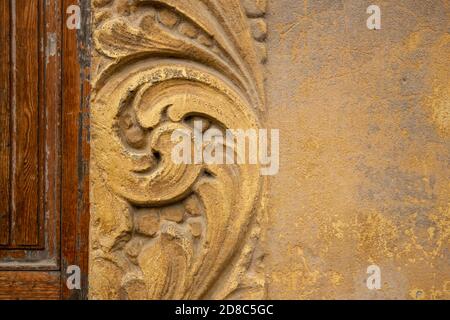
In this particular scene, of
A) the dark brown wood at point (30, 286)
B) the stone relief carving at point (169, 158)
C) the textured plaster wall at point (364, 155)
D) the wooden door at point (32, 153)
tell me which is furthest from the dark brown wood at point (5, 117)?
the textured plaster wall at point (364, 155)

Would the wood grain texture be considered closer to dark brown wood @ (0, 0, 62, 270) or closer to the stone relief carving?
dark brown wood @ (0, 0, 62, 270)

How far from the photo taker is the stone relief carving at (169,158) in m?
1.16

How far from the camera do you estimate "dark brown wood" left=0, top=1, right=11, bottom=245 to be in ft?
4.06

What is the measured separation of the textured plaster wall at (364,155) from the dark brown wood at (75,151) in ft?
1.47

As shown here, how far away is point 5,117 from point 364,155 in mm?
873

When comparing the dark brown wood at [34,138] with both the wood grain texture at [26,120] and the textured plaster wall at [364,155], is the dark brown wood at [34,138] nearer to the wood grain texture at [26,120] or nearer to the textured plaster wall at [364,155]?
the wood grain texture at [26,120]

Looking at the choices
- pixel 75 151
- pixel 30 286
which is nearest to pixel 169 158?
pixel 75 151

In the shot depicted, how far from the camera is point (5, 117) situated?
124 cm

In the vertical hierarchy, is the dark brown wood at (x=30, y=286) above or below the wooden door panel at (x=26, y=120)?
below

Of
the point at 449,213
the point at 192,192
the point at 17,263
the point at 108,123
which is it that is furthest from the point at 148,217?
the point at 449,213

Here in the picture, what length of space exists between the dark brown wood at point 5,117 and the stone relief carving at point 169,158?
0.23 metres

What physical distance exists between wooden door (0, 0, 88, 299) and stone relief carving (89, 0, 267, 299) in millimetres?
109

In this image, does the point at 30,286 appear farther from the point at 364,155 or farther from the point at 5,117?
the point at 364,155
